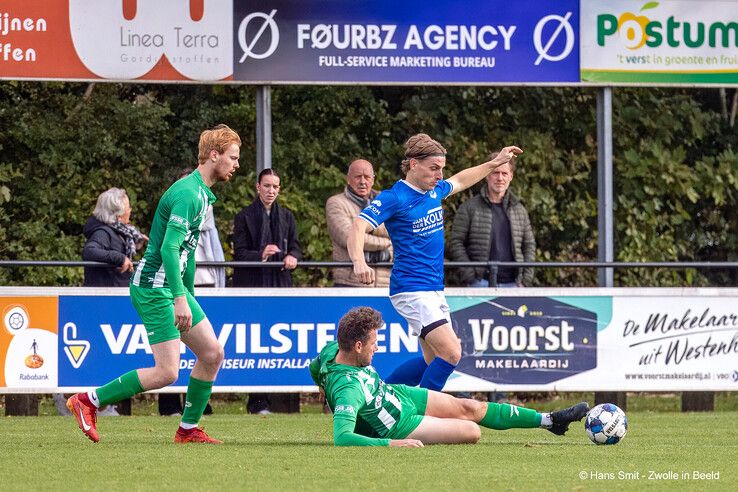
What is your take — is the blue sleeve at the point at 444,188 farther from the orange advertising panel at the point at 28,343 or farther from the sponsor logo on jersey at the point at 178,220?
the orange advertising panel at the point at 28,343

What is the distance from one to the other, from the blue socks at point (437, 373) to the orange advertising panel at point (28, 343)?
4.22 m

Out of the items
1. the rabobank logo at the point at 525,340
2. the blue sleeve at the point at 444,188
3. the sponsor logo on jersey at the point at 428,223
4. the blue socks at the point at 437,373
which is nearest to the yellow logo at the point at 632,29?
the rabobank logo at the point at 525,340

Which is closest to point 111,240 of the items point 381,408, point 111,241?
point 111,241

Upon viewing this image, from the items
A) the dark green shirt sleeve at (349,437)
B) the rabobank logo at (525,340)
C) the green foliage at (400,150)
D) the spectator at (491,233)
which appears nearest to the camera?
the dark green shirt sleeve at (349,437)

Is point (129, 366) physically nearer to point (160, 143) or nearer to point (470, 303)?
point (470, 303)

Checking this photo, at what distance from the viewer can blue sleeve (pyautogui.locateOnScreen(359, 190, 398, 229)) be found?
9594 mm

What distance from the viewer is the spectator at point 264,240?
1320 cm

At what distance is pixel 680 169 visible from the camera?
1839 centimetres

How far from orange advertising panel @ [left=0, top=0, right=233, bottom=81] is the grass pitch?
13.3 ft

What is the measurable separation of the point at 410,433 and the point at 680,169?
10.5 meters

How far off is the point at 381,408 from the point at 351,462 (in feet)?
2.45

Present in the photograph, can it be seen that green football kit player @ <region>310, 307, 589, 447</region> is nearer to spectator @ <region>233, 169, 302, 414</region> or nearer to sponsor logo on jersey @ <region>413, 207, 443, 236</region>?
sponsor logo on jersey @ <region>413, 207, 443, 236</region>

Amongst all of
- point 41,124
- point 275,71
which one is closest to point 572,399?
point 275,71

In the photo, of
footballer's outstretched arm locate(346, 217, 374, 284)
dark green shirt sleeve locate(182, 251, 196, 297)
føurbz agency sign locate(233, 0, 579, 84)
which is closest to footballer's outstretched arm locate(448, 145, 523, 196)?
footballer's outstretched arm locate(346, 217, 374, 284)
